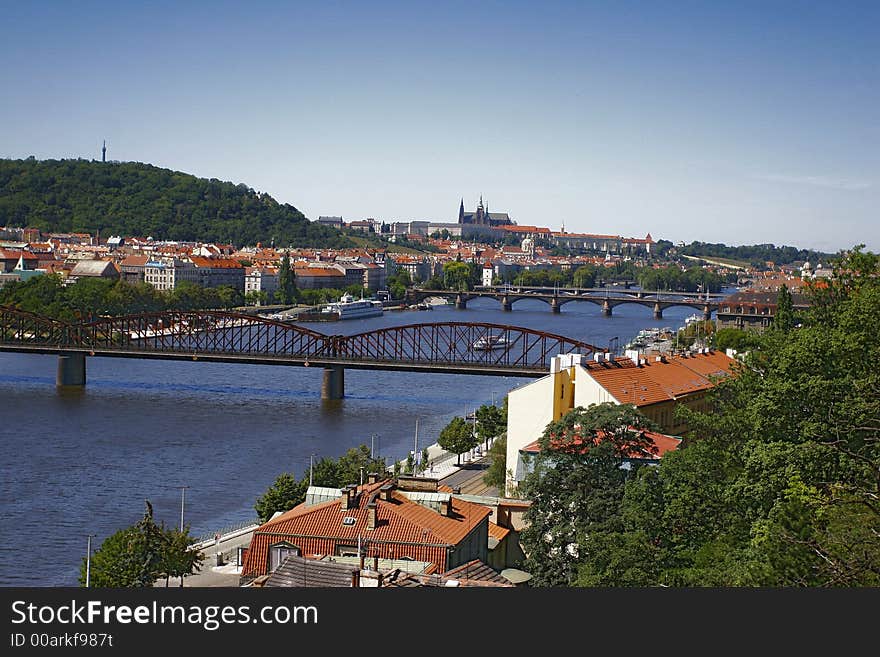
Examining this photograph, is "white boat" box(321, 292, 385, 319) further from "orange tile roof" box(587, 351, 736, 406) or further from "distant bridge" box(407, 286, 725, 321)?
"orange tile roof" box(587, 351, 736, 406)

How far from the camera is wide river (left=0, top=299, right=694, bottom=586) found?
15.2m

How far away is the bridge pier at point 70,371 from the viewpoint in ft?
100

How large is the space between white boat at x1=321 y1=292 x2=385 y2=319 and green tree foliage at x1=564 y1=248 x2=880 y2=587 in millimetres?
51202

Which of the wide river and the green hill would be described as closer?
the wide river

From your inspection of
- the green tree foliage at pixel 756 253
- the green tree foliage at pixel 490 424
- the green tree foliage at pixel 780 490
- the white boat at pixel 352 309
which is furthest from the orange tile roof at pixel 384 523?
the green tree foliage at pixel 756 253

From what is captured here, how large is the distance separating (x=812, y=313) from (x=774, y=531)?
19.6 ft

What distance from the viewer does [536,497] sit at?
10.8 metres

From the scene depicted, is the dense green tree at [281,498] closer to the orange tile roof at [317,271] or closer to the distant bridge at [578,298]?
the distant bridge at [578,298]

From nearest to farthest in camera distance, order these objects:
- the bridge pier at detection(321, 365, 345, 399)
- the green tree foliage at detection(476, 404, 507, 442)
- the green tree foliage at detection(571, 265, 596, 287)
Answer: the green tree foliage at detection(476, 404, 507, 442)
the bridge pier at detection(321, 365, 345, 399)
the green tree foliage at detection(571, 265, 596, 287)

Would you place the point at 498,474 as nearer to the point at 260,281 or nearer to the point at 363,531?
the point at 363,531

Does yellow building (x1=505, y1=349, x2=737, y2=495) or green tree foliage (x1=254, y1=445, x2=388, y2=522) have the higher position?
yellow building (x1=505, y1=349, x2=737, y2=495)

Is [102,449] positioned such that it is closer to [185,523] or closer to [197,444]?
[197,444]

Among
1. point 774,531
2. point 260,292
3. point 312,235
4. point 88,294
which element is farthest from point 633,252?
point 774,531

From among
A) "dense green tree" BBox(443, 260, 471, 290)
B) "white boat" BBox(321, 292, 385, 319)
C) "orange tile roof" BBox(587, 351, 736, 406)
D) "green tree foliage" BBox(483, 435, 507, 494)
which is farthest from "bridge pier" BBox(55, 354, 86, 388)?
"dense green tree" BBox(443, 260, 471, 290)
